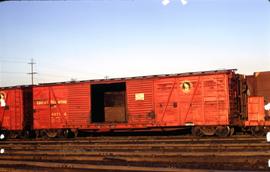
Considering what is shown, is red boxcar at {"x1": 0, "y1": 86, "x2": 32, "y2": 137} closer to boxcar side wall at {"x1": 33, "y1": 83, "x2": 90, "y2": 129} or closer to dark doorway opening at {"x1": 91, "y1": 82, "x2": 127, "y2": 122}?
boxcar side wall at {"x1": 33, "y1": 83, "x2": 90, "y2": 129}

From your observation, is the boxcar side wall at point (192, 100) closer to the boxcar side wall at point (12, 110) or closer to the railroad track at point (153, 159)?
the railroad track at point (153, 159)

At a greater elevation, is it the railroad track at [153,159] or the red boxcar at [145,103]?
the red boxcar at [145,103]

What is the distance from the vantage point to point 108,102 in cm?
2716

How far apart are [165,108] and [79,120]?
5417 mm

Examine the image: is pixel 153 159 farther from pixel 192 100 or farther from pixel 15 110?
pixel 15 110

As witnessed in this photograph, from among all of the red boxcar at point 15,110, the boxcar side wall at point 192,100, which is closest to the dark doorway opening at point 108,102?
the boxcar side wall at point 192,100

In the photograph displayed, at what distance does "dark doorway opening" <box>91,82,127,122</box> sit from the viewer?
25766mm

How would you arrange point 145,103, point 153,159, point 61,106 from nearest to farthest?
point 153,159 → point 145,103 → point 61,106

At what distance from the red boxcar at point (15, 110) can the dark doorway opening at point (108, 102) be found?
14.3ft

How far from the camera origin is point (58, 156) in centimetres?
1442

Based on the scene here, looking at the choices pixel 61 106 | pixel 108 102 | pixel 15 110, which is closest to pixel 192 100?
pixel 108 102

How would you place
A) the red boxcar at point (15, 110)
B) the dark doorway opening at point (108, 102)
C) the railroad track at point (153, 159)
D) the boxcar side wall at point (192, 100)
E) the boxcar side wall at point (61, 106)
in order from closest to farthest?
1. the railroad track at point (153, 159)
2. the boxcar side wall at point (192, 100)
3. the boxcar side wall at point (61, 106)
4. the dark doorway opening at point (108, 102)
5. the red boxcar at point (15, 110)

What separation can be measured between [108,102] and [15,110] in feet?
19.0

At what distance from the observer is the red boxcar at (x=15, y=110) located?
26250mm
